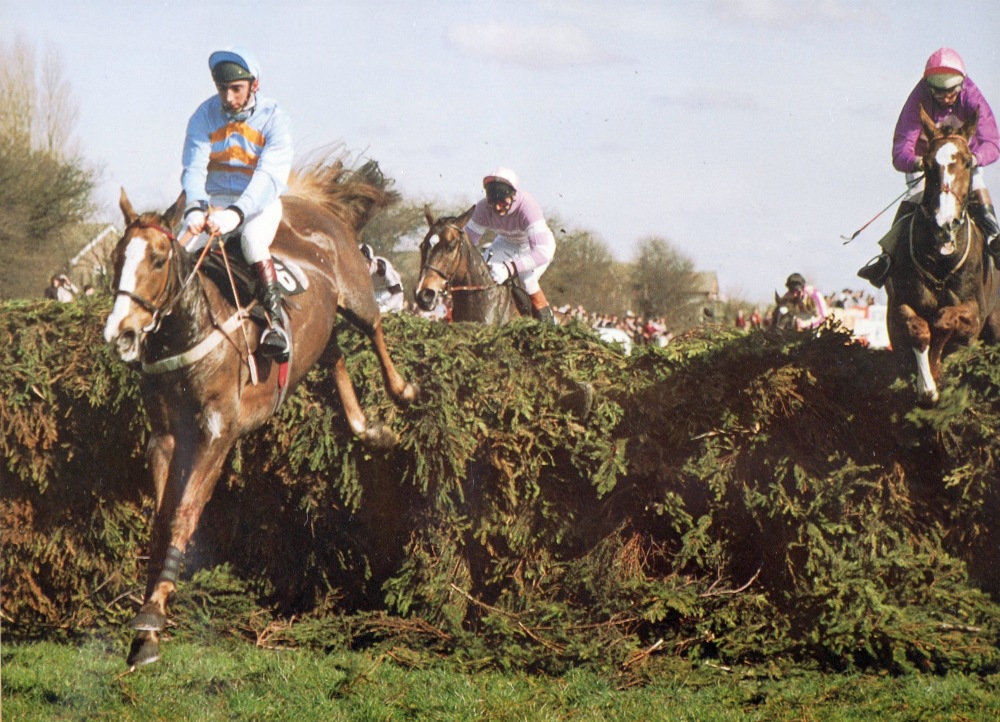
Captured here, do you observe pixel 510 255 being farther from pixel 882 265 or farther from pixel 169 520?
pixel 169 520

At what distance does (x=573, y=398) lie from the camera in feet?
18.7

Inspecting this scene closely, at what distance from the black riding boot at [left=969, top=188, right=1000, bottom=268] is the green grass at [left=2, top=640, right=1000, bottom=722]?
6.91 ft

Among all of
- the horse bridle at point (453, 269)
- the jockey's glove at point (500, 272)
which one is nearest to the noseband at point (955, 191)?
the horse bridle at point (453, 269)

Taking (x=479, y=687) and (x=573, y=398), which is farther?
(x=573, y=398)

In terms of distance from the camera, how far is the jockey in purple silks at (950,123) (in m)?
5.36

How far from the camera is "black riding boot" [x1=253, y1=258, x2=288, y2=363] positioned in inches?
185

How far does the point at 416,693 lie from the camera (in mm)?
4766

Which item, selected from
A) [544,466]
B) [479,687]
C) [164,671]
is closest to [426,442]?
[544,466]

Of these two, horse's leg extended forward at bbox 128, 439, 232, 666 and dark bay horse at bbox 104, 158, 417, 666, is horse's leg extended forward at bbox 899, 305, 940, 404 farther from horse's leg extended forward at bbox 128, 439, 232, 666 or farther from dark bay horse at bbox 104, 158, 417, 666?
horse's leg extended forward at bbox 128, 439, 232, 666

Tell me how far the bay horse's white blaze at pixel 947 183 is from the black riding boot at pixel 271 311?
3145 mm

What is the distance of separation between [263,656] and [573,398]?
79.8 inches

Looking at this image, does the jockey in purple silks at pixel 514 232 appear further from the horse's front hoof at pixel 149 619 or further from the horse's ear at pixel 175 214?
the horse's front hoof at pixel 149 619

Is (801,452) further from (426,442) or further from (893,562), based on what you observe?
(426,442)

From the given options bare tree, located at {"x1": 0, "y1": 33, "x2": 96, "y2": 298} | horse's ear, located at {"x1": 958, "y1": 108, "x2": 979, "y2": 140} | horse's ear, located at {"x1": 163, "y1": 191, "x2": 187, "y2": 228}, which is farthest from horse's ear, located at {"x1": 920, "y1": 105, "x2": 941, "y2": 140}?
bare tree, located at {"x1": 0, "y1": 33, "x2": 96, "y2": 298}
